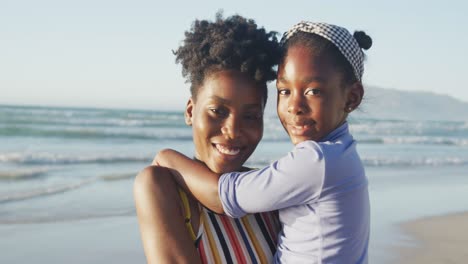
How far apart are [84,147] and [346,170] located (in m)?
13.4

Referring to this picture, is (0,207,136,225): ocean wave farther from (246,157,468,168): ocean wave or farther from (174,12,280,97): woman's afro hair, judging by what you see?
(246,157,468,168): ocean wave

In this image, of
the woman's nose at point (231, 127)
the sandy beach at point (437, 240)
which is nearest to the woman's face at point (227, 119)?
the woman's nose at point (231, 127)

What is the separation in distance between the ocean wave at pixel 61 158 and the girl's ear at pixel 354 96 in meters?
9.77

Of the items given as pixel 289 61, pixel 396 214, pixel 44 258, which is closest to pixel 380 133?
pixel 396 214

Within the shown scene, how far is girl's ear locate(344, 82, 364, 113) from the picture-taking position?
2428 mm

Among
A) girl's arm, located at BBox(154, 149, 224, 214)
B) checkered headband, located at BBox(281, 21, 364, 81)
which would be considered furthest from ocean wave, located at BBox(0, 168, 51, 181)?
checkered headband, located at BBox(281, 21, 364, 81)

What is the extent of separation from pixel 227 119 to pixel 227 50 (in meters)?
0.25

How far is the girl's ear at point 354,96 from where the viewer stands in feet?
7.97

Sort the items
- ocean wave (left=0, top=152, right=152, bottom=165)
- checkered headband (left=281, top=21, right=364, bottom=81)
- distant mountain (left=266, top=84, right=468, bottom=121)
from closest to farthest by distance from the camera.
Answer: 1. checkered headband (left=281, top=21, right=364, bottom=81)
2. ocean wave (left=0, top=152, right=152, bottom=165)
3. distant mountain (left=266, top=84, right=468, bottom=121)

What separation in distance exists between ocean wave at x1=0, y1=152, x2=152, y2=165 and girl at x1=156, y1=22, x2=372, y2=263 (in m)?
9.84

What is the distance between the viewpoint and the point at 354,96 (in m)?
2.45

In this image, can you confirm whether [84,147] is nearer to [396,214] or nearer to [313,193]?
[396,214]

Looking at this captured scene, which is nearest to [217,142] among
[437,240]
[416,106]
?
[437,240]

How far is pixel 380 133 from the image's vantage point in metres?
23.7
